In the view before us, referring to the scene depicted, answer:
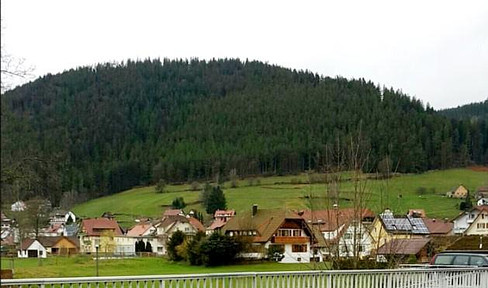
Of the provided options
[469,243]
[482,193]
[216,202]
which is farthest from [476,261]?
[216,202]

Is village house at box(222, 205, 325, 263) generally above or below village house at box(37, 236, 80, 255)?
above

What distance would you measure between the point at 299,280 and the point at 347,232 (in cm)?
733

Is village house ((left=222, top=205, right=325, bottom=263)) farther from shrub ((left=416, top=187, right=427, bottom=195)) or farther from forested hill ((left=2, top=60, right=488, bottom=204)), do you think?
forested hill ((left=2, top=60, right=488, bottom=204))

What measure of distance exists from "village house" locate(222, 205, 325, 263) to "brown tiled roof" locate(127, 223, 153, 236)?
25062 mm

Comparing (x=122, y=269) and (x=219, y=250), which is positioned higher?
(x=219, y=250)

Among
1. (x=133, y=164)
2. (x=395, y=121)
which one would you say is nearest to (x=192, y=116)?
(x=133, y=164)

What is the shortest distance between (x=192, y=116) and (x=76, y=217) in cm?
5682

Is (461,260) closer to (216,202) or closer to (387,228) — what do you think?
(387,228)

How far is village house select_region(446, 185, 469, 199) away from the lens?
8925cm

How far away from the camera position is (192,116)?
518 feet

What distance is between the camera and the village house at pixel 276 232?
5388cm

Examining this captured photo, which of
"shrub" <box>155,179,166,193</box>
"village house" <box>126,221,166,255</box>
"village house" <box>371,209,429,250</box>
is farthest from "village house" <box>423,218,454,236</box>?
"shrub" <box>155,179,166,193</box>

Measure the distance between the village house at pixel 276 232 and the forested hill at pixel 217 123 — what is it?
138ft

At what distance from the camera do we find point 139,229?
86000mm
